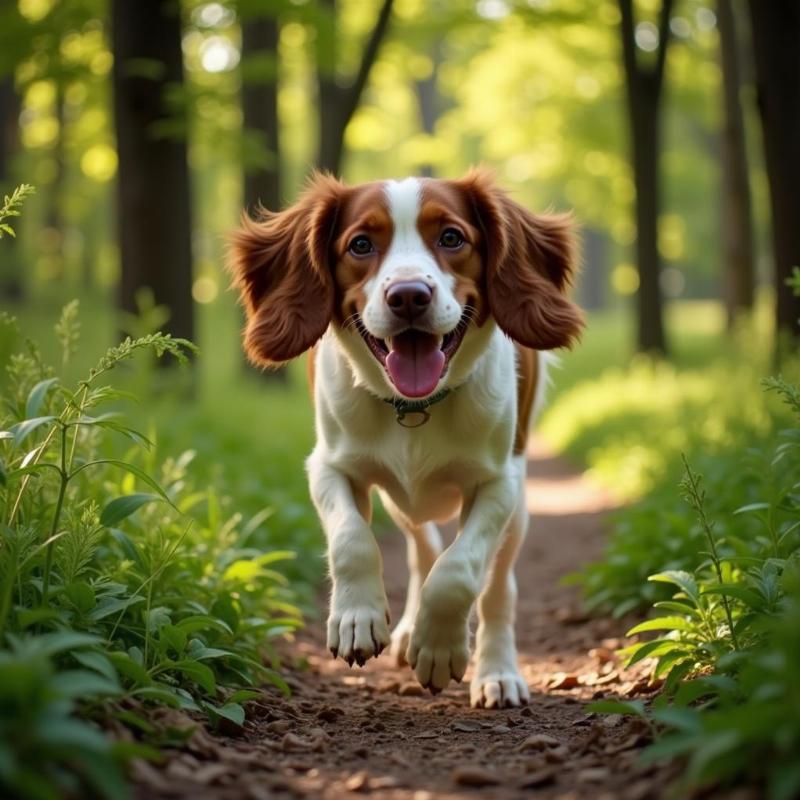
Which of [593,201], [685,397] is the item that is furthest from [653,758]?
[593,201]

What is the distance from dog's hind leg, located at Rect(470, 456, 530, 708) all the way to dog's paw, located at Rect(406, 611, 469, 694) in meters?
0.52

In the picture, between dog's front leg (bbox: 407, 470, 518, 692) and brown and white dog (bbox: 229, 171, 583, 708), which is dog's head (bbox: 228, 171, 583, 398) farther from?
dog's front leg (bbox: 407, 470, 518, 692)

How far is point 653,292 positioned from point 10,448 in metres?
12.8

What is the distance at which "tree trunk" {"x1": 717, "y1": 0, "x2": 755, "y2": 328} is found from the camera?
56.7 ft

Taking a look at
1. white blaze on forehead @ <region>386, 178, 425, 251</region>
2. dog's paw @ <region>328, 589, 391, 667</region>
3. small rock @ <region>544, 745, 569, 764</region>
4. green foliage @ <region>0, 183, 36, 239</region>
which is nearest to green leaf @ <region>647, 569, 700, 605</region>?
small rock @ <region>544, 745, 569, 764</region>

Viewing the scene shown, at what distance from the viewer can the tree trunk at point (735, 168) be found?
56.7 ft

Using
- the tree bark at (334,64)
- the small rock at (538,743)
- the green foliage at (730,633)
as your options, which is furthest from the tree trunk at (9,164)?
the small rock at (538,743)

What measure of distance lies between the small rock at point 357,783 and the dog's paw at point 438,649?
0.75 meters

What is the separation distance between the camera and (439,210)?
373 cm

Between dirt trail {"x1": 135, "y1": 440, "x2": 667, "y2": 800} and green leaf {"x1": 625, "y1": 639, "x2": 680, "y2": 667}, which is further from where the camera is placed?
green leaf {"x1": 625, "y1": 639, "x2": 680, "y2": 667}

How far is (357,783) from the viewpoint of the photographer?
2.64 meters

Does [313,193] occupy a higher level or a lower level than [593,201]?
lower

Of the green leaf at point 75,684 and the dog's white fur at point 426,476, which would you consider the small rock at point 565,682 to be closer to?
the dog's white fur at point 426,476

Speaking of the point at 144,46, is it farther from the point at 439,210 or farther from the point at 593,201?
the point at 593,201
